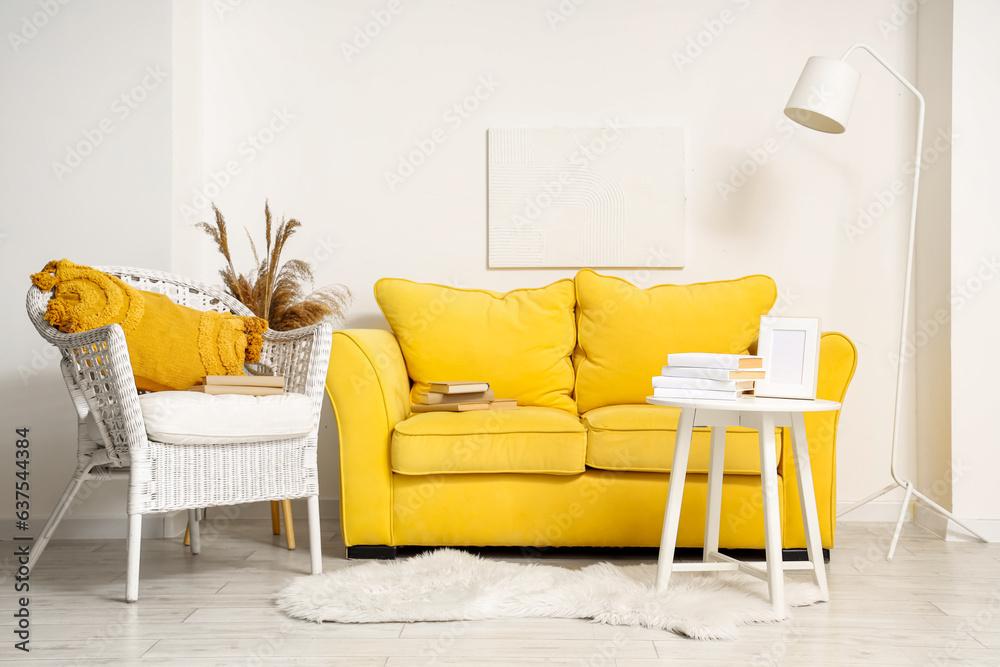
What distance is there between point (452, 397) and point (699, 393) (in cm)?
94

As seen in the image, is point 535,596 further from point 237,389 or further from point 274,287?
point 274,287

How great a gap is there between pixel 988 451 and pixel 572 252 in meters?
1.74

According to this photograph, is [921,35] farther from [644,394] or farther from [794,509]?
[794,509]

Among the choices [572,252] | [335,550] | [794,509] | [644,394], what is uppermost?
[572,252]

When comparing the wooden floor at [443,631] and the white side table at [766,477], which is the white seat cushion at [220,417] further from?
the white side table at [766,477]

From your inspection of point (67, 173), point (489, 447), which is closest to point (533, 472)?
point (489, 447)

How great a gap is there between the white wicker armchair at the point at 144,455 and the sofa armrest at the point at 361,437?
97 mm

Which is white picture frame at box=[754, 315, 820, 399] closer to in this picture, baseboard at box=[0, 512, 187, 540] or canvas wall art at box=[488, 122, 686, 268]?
canvas wall art at box=[488, 122, 686, 268]

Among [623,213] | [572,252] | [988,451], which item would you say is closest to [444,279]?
[572,252]

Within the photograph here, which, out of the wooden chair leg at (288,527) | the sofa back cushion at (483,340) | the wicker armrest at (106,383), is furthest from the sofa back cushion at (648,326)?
the wicker armrest at (106,383)

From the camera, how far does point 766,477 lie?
1760mm

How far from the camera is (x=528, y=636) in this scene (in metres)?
1.65

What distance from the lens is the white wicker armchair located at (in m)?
1.85

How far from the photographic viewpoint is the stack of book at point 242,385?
2072 mm
